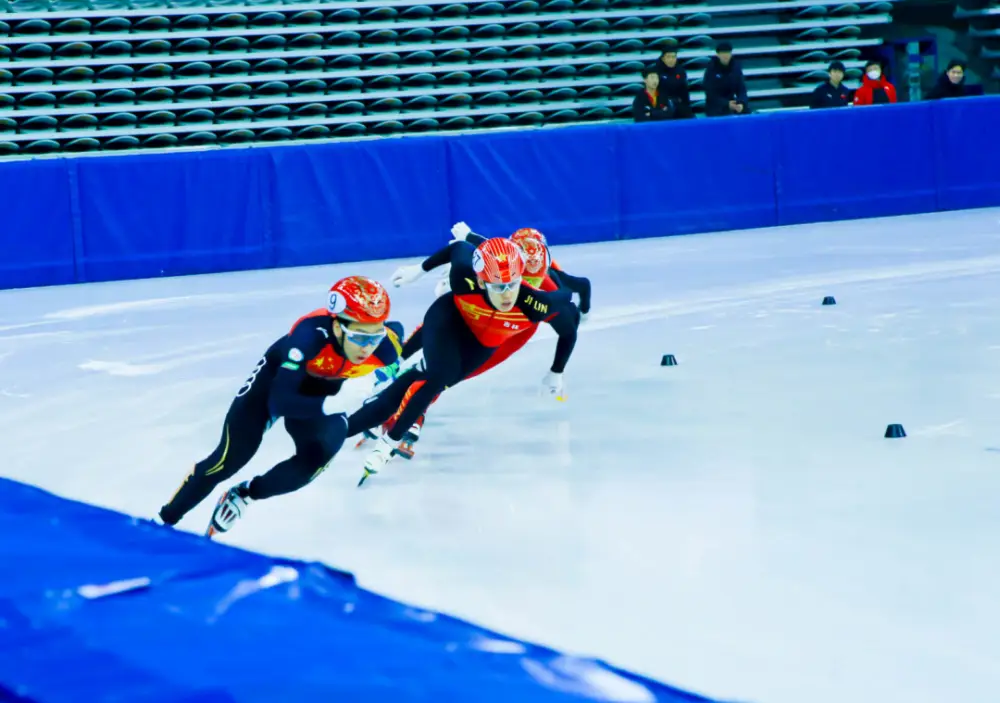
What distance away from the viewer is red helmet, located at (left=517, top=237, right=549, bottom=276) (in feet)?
22.6

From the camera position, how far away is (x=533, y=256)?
688 centimetres

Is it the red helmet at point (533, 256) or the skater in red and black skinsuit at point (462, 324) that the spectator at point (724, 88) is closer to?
the red helmet at point (533, 256)

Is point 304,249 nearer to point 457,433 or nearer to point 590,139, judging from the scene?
point 590,139

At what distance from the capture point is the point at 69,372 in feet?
27.4

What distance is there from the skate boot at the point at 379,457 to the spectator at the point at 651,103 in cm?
1045

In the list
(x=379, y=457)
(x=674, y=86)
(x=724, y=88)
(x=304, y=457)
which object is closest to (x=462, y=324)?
(x=379, y=457)

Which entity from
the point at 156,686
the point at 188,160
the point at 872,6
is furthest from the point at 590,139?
the point at 156,686

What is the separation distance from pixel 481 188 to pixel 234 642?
12.8 metres

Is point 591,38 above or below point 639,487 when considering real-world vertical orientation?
above

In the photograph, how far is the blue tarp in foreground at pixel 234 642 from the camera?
191 cm

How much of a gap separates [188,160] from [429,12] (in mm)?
5326

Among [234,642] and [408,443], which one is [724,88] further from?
[234,642]

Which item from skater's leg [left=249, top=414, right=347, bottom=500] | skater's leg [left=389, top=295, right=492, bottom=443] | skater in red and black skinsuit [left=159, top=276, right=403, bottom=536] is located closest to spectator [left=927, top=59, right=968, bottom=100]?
skater's leg [left=389, top=295, right=492, bottom=443]

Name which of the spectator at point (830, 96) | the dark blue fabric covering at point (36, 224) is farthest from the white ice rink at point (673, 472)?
the spectator at point (830, 96)
